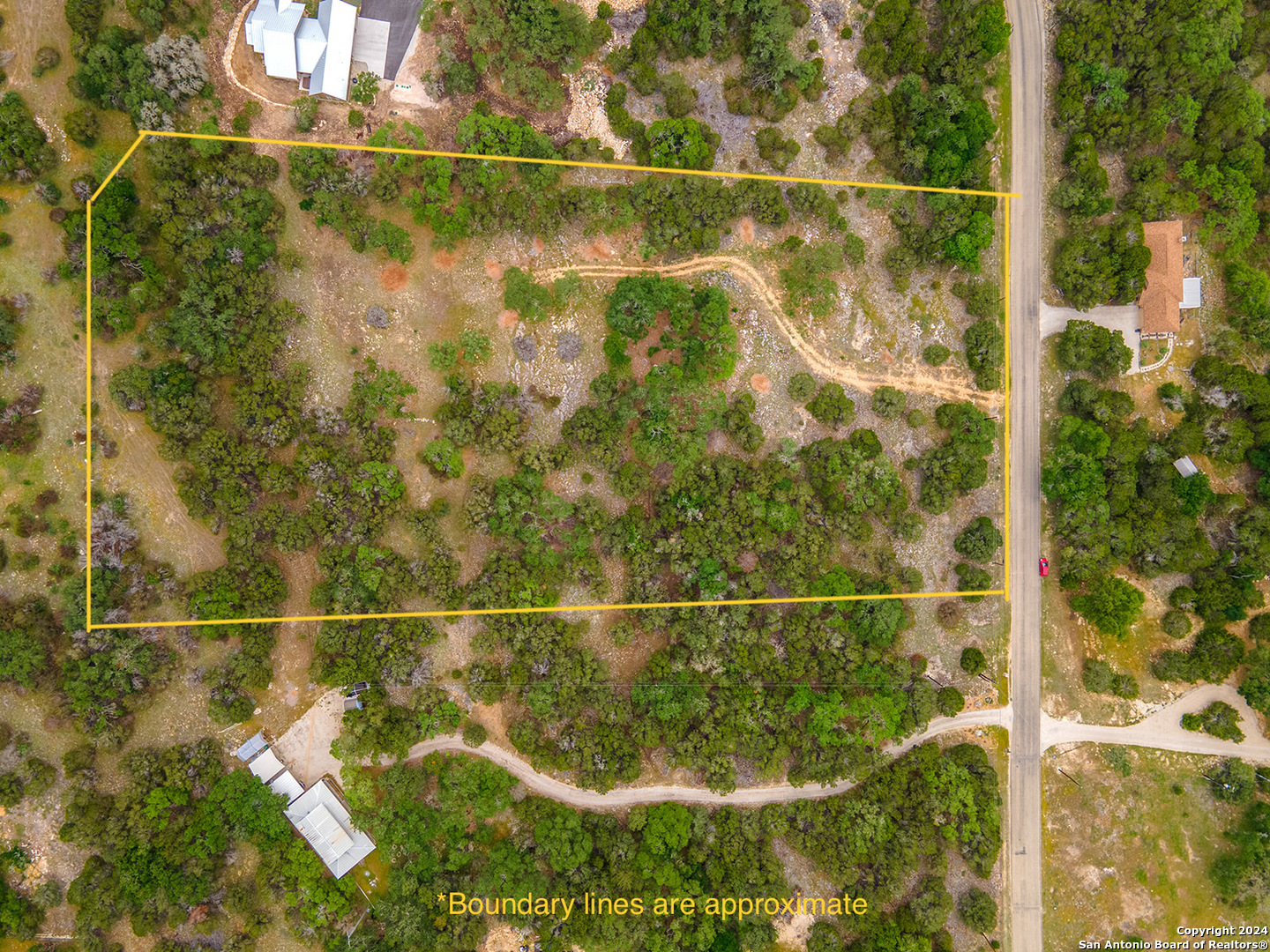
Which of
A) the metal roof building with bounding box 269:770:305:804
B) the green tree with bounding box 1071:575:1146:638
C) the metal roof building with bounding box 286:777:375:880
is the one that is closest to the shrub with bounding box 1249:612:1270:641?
the green tree with bounding box 1071:575:1146:638

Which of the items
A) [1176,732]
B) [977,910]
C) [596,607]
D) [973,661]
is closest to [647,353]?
[596,607]

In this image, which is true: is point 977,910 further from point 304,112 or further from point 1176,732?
point 304,112

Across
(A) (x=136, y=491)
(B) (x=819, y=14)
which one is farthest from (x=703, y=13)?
(A) (x=136, y=491)

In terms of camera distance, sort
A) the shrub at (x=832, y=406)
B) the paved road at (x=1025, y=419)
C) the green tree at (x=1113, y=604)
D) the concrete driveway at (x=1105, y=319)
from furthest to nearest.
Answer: the concrete driveway at (x=1105, y=319), the paved road at (x=1025, y=419), the shrub at (x=832, y=406), the green tree at (x=1113, y=604)

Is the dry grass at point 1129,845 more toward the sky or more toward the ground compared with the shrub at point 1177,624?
more toward the ground

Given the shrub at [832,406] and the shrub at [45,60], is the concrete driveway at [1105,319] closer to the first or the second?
the shrub at [832,406]

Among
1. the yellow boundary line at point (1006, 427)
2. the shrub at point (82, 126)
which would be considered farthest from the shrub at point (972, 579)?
the shrub at point (82, 126)

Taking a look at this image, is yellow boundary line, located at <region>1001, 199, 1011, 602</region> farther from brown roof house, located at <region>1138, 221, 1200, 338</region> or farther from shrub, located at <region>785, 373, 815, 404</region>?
shrub, located at <region>785, 373, 815, 404</region>
